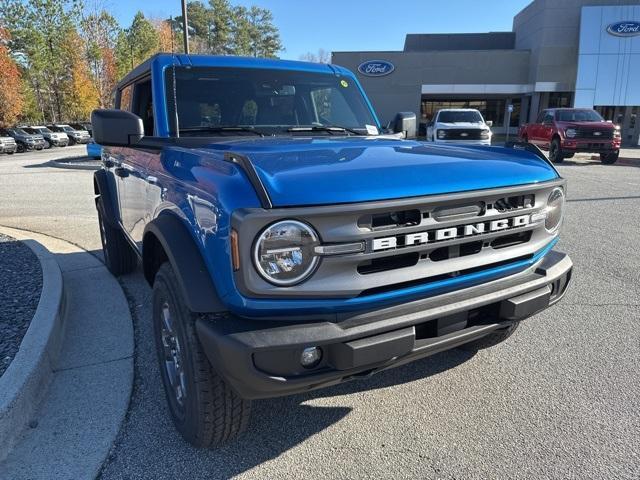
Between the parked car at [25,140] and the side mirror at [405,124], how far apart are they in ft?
110

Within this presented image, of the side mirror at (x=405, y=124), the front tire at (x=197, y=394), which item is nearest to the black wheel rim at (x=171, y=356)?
the front tire at (x=197, y=394)

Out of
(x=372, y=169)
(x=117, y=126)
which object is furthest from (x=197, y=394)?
(x=117, y=126)

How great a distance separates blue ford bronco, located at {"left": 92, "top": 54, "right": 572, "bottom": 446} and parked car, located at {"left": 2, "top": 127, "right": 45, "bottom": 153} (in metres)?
33.5

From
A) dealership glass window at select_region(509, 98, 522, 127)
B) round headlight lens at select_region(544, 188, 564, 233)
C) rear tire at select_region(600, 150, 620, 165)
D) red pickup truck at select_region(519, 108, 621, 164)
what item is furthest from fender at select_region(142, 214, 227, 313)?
dealership glass window at select_region(509, 98, 522, 127)

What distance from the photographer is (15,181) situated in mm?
14258

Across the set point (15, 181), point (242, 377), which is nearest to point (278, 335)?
point (242, 377)

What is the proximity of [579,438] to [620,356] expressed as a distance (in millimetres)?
1154

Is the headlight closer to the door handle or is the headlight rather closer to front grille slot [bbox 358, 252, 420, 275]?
front grille slot [bbox 358, 252, 420, 275]

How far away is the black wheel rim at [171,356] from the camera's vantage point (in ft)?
8.34

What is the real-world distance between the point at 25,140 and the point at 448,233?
35347 mm

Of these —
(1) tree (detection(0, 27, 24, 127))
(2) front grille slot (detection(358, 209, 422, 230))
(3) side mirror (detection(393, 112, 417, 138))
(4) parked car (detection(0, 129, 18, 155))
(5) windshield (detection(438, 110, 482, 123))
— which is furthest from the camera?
(1) tree (detection(0, 27, 24, 127))

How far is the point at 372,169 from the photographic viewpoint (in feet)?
7.02

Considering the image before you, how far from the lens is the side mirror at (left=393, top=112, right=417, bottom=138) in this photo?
4.20m

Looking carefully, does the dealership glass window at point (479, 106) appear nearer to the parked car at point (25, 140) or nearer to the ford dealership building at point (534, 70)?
the ford dealership building at point (534, 70)
